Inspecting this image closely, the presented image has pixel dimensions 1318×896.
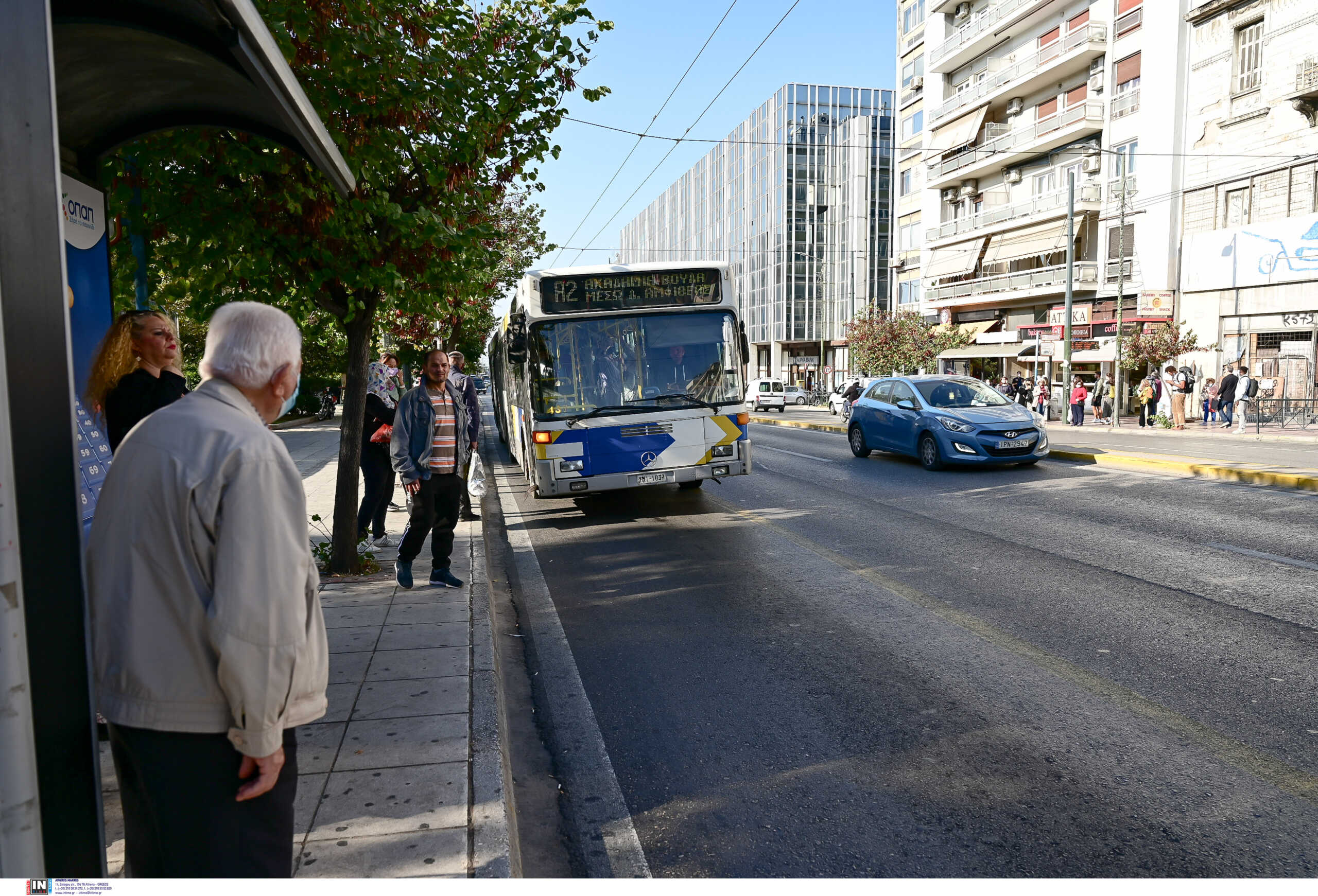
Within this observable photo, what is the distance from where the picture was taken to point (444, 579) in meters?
6.88

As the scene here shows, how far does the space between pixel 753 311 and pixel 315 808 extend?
83309 mm

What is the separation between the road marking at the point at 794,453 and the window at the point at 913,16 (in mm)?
36444

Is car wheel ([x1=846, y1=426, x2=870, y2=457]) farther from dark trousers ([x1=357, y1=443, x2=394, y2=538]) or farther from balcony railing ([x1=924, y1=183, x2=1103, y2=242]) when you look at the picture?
balcony railing ([x1=924, y1=183, x2=1103, y2=242])

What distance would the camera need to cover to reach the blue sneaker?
684cm

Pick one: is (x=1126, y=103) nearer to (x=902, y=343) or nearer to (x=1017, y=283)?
(x=1017, y=283)

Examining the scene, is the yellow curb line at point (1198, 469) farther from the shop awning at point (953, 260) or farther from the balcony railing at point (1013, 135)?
the shop awning at point (953, 260)

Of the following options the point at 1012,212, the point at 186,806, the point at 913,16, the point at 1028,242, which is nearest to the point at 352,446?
the point at 186,806

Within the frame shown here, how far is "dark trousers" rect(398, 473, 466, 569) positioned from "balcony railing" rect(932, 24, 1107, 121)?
35831 millimetres

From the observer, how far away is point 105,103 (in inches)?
161

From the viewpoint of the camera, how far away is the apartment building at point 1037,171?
31.3 m

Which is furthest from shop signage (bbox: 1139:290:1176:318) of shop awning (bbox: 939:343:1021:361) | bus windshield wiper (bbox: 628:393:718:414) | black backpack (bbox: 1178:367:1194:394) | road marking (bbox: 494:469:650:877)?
road marking (bbox: 494:469:650:877)

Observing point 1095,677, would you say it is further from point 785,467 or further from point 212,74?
point 785,467

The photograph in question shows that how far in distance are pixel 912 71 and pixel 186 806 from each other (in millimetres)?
54162

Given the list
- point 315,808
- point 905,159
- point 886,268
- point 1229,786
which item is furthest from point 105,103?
point 886,268
